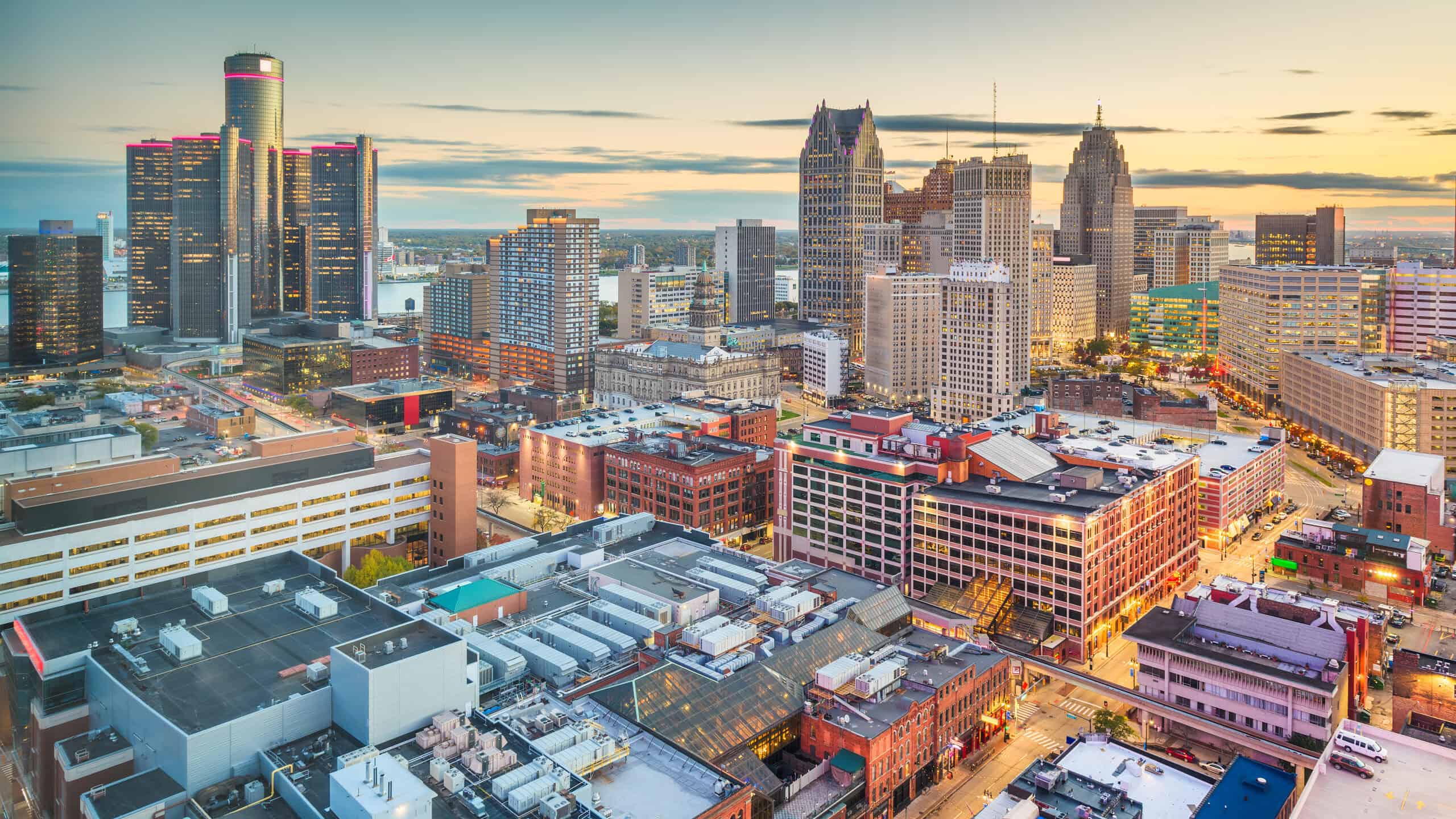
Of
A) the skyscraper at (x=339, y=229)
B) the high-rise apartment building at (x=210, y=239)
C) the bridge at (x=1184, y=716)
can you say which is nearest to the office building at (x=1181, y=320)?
the bridge at (x=1184, y=716)

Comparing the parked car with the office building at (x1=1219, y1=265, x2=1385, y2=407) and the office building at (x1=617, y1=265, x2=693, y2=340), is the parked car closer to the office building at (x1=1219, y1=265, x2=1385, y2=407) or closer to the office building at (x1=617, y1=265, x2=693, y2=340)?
the office building at (x1=1219, y1=265, x2=1385, y2=407)

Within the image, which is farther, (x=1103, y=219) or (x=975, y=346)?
(x=1103, y=219)

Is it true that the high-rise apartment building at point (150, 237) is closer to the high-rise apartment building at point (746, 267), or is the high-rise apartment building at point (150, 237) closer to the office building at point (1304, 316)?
the high-rise apartment building at point (746, 267)

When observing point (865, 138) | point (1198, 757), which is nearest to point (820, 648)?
point (1198, 757)

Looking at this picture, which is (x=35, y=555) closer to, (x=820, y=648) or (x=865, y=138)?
(x=820, y=648)

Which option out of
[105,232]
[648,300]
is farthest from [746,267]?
[105,232]

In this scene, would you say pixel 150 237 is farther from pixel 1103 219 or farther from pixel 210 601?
pixel 1103 219
